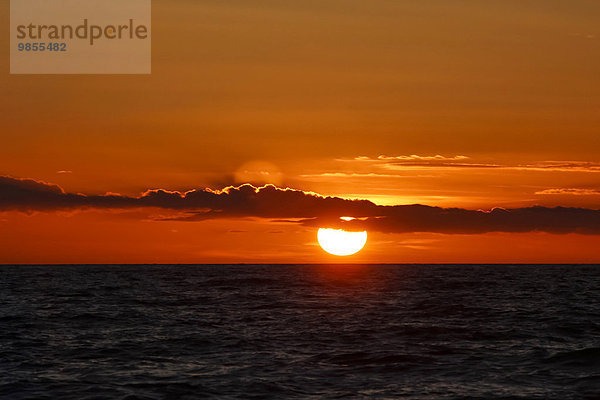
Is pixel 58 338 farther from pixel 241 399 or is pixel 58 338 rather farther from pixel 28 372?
pixel 241 399

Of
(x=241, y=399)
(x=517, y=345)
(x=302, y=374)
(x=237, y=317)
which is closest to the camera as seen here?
(x=241, y=399)

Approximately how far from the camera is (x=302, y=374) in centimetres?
2497

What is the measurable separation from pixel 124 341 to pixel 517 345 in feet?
59.5

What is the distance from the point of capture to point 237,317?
1775 inches

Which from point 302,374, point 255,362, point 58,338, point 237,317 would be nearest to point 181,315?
point 237,317

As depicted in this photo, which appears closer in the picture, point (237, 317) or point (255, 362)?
point (255, 362)

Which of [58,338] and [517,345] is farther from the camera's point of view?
[58,338]

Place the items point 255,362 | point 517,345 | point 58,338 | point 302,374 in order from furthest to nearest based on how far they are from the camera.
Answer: point 58,338
point 517,345
point 255,362
point 302,374

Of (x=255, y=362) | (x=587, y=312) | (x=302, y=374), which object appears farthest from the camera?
(x=587, y=312)

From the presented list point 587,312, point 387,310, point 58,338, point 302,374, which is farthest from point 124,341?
point 587,312

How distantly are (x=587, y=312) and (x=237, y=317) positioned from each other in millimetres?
23716

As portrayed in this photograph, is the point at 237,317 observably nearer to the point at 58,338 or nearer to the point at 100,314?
the point at 100,314

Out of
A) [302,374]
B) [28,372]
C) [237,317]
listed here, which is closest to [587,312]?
[237,317]

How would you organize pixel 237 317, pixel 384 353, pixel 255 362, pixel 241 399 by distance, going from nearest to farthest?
pixel 241 399, pixel 255 362, pixel 384 353, pixel 237 317
